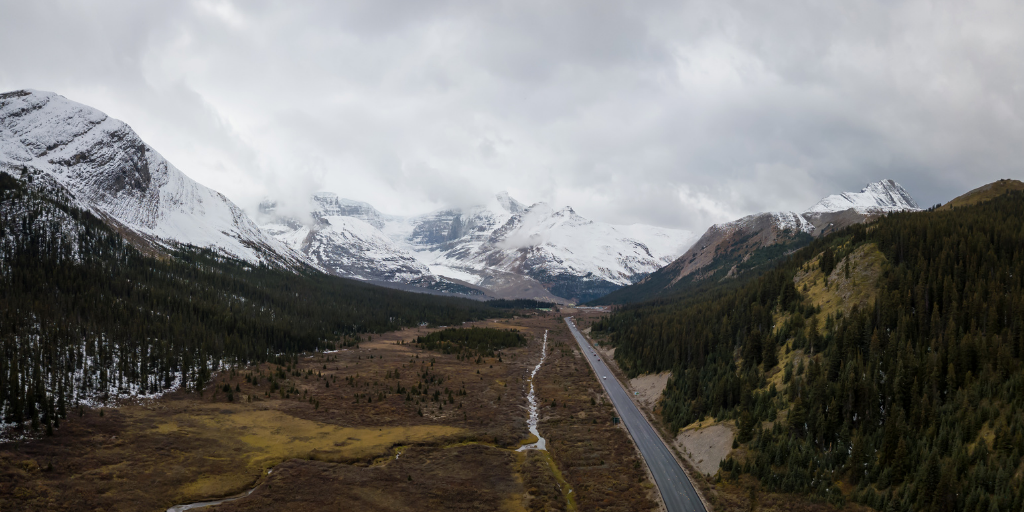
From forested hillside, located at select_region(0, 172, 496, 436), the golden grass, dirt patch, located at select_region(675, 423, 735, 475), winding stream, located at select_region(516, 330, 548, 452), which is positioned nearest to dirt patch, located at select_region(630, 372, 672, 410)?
dirt patch, located at select_region(675, 423, 735, 475)

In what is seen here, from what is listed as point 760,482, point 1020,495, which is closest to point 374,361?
point 760,482

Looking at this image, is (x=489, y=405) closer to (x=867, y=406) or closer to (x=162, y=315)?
(x=867, y=406)

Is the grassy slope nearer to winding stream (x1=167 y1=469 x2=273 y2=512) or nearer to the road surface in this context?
the road surface

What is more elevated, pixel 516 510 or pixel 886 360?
pixel 886 360

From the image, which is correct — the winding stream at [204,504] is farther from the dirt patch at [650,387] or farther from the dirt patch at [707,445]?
the dirt patch at [650,387]

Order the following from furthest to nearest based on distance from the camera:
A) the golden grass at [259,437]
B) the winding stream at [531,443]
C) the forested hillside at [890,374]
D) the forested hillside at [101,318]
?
the forested hillside at [101,318]
the golden grass at [259,437]
the winding stream at [531,443]
the forested hillside at [890,374]

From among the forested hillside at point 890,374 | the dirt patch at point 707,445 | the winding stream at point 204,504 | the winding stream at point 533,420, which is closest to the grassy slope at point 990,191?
the forested hillside at point 890,374

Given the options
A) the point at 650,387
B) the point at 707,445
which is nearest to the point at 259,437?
the point at 707,445
